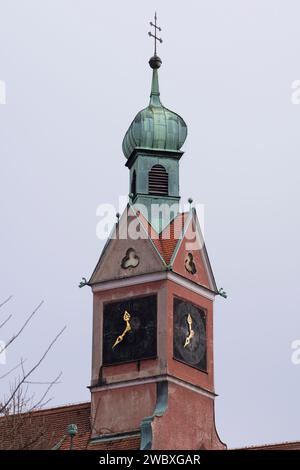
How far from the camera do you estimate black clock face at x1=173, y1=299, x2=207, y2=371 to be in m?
40.8

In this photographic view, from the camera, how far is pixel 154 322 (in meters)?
40.7

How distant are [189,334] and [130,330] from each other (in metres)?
1.66

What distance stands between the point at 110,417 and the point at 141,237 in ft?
16.9

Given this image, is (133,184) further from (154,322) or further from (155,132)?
(154,322)

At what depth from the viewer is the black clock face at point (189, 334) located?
40.8 meters

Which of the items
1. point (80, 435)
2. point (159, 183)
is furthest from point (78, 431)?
point (159, 183)

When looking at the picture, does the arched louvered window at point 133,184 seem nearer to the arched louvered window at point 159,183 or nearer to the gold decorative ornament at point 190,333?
the arched louvered window at point 159,183

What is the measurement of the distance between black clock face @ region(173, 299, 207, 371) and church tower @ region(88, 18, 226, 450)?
0.09 ft

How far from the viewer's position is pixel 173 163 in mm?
44188
